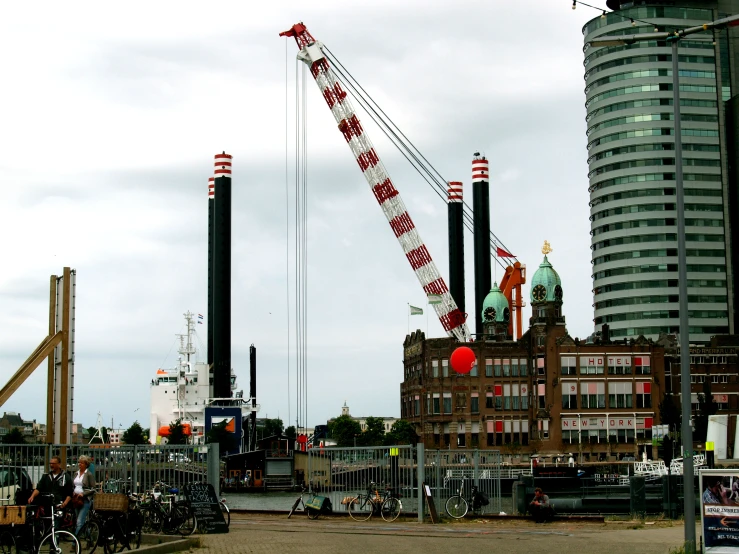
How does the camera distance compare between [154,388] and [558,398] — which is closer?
[558,398]

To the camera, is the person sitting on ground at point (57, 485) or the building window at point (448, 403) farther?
the building window at point (448, 403)

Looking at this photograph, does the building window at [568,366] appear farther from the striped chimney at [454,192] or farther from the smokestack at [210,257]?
the smokestack at [210,257]

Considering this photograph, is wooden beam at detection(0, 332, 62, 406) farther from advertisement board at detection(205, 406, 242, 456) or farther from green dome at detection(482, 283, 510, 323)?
advertisement board at detection(205, 406, 242, 456)

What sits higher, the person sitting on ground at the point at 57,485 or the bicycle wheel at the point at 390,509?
the person sitting on ground at the point at 57,485

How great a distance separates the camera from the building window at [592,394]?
118475mm

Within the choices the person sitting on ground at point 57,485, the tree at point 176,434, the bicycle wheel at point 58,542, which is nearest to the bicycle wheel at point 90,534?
the person sitting on ground at point 57,485

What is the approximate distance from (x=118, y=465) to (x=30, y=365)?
4.87 metres

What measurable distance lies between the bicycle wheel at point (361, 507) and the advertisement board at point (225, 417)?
372ft

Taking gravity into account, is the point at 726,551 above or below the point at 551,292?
below

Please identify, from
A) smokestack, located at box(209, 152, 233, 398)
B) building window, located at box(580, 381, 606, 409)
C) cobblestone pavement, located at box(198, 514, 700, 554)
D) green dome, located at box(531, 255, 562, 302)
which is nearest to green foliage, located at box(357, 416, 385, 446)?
smokestack, located at box(209, 152, 233, 398)

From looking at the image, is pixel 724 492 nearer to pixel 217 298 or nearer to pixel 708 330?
pixel 217 298

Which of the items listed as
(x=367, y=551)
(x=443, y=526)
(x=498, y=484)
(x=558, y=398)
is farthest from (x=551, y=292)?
(x=367, y=551)

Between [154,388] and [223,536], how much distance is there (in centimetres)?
13436

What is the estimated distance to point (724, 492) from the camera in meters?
22.8
